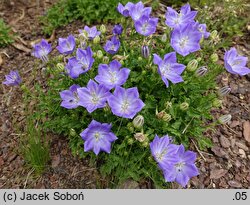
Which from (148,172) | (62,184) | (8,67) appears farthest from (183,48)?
(8,67)

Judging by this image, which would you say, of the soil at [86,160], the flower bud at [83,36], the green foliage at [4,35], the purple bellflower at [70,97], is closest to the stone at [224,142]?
the soil at [86,160]

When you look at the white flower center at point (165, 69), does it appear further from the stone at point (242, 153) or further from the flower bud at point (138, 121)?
the stone at point (242, 153)

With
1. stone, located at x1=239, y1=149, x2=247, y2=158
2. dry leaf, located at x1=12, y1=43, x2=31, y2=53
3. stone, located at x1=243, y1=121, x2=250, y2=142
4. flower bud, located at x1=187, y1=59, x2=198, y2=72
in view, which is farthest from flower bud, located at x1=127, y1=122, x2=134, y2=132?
dry leaf, located at x1=12, y1=43, x2=31, y2=53

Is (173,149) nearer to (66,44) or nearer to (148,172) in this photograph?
(148,172)

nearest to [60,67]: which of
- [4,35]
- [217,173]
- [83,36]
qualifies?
[83,36]

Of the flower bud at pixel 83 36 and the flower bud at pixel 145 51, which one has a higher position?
the flower bud at pixel 145 51

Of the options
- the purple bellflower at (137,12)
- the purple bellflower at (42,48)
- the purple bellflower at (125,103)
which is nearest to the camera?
the purple bellflower at (125,103)

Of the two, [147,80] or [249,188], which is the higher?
[147,80]

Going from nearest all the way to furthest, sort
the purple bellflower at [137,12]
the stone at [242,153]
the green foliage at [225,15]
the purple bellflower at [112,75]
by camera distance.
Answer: the purple bellflower at [112,75] < the purple bellflower at [137,12] < the stone at [242,153] < the green foliage at [225,15]
